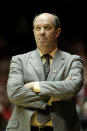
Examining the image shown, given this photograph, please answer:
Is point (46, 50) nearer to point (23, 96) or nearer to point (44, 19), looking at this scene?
point (44, 19)

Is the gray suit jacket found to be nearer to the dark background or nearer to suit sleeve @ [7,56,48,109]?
suit sleeve @ [7,56,48,109]

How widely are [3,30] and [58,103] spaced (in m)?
4.63

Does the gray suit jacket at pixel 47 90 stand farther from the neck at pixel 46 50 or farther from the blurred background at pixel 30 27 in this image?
the blurred background at pixel 30 27

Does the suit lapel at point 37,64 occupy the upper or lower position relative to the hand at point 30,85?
upper

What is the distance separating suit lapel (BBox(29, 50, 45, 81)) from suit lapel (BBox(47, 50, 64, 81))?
0.07 meters

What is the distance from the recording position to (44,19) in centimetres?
330

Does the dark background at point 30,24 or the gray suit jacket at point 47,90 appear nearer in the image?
the gray suit jacket at point 47,90

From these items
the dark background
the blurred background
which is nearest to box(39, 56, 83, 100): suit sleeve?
the blurred background

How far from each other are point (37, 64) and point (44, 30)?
11.8 inches

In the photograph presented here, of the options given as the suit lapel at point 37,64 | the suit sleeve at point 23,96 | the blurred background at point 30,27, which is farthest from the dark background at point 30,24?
the suit sleeve at point 23,96

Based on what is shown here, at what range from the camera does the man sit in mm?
3172

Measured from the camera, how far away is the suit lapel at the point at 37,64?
331cm

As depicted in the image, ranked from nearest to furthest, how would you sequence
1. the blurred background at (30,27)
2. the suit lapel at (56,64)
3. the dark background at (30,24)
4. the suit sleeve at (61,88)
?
the suit sleeve at (61,88), the suit lapel at (56,64), the blurred background at (30,27), the dark background at (30,24)

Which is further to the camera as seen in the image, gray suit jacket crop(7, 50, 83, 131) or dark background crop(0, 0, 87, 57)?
dark background crop(0, 0, 87, 57)
